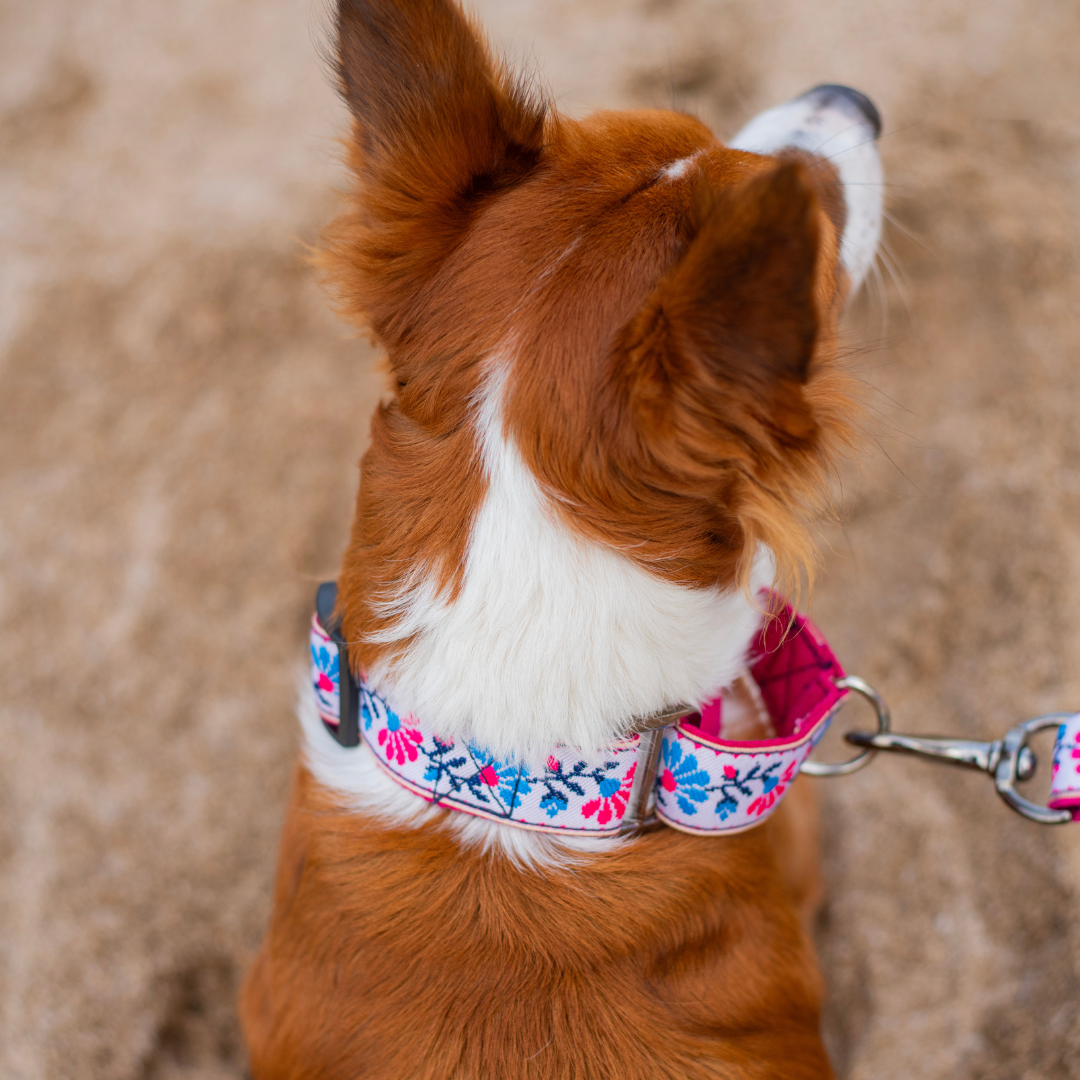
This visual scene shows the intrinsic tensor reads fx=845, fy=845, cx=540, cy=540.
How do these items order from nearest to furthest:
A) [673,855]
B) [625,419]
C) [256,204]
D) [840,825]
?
[625,419], [673,855], [840,825], [256,204]

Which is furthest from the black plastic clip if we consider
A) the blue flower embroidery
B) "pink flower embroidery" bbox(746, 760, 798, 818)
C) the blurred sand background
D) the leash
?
the blurred sand background

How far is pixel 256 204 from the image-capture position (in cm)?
292

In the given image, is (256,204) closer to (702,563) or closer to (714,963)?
(702,563)

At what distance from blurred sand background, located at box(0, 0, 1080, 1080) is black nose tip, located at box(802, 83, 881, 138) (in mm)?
588

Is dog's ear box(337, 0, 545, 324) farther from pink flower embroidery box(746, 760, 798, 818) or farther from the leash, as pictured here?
pink flower embroidery box(746, 760, 798, 818)

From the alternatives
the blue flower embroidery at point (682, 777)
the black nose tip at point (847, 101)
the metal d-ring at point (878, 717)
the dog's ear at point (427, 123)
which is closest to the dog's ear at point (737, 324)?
the dog's ear at point (427, 123)

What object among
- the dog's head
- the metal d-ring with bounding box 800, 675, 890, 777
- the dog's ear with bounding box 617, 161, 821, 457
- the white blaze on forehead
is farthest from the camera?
the white blaze on forehead

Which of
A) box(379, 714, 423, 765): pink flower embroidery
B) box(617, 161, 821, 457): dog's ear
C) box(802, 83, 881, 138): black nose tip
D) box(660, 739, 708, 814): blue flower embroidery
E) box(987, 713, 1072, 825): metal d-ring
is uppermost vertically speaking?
box(617, 161, 821, 457): dog's ear

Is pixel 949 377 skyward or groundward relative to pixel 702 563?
groundward

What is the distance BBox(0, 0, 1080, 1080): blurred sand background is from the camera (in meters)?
2.07

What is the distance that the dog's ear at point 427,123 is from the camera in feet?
3.93

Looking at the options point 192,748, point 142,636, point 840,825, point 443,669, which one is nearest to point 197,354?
point 142,636

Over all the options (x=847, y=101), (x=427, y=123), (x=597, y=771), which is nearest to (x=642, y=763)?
(x=597, y=771)

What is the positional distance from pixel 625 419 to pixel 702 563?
0.24 m
